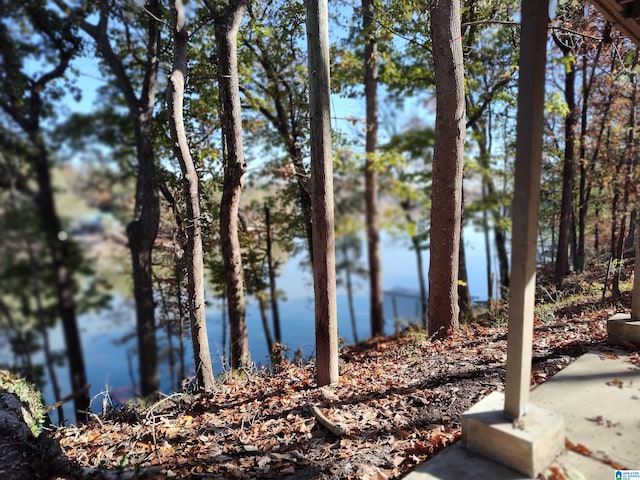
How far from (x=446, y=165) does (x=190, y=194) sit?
3920mm

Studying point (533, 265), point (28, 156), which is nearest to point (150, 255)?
point (28, 156)

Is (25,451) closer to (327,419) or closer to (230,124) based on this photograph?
(327,419)

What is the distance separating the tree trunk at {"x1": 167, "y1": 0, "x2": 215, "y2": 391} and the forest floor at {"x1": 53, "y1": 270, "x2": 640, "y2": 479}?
1.75ft

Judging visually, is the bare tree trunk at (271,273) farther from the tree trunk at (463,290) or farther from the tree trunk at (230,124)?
the tree trunk at (463,290)

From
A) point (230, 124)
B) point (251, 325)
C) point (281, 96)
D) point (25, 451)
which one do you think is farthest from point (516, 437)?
point (251, 325)

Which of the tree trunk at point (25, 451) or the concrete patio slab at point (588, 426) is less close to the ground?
the concrete patio slab at point (588, 426)

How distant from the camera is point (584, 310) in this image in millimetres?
5586

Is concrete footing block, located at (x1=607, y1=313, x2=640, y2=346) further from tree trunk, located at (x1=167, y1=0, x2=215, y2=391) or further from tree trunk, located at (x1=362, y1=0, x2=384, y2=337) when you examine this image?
tree trunk, located at (x1=362, y1=0, x2=384, y2=337)

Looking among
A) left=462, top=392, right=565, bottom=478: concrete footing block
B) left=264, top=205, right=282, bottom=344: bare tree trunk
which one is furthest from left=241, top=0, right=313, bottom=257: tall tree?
left=462, top=392, right=565, bottom=478: concrete footing block

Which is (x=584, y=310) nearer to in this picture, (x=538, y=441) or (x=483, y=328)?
(x=483, y=328)

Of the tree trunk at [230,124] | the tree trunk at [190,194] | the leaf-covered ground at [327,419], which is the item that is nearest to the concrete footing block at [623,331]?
the leaf-covered ground at [327,419]

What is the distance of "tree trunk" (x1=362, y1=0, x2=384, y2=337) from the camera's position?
415 inches

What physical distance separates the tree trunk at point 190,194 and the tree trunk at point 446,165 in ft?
12.1

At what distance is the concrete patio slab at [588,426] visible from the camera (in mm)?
2295
